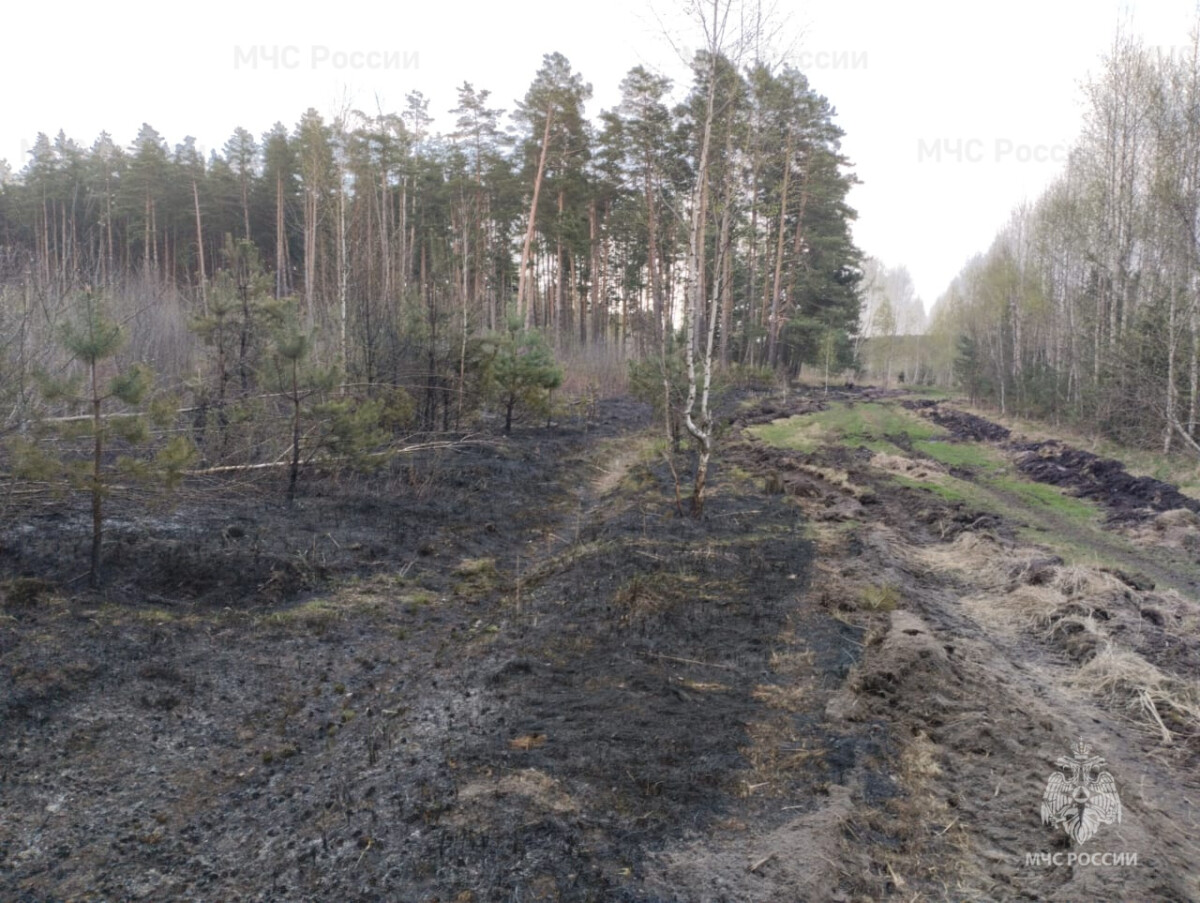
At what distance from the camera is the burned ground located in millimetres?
2848

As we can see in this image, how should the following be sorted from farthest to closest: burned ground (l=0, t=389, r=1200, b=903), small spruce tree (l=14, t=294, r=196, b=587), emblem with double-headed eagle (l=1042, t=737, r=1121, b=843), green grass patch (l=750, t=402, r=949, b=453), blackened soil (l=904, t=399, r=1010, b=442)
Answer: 1. blackened soil (l=904, t=399, r=1010, b=442)
2. green grass patch (l=750, t=402, r=949, b=453)
3. small spruce tree (l=14, t=294, r=196, b=587)
4. emblem with double-headed eagle (l=1042, t=737, r=1121, b=843)
5. burned ground (l=0, t=389, r=1200, b=903)

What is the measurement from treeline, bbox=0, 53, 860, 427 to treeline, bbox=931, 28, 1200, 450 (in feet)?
26.8

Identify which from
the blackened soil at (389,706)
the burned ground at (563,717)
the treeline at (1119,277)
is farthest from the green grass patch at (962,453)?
the blackened soil at (389,706)

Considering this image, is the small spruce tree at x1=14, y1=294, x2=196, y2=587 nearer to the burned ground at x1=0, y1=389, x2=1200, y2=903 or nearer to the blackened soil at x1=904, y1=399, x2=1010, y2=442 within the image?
the burned ground at x1=0, y1=389, x2=1200, y2=903

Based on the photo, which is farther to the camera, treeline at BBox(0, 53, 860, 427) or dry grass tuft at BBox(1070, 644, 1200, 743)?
treeline at BBox(0, 53, 860, 427)

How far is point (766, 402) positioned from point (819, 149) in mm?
12178

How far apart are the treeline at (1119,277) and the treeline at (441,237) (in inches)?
322

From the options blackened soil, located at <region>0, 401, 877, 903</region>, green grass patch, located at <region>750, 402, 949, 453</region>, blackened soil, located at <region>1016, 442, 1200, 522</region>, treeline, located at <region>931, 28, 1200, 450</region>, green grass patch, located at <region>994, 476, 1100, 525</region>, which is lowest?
blackened soil, located at <region>0, 401, 877, 903</region>

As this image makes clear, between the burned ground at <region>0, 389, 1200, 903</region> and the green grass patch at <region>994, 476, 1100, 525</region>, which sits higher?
the green grass patch at <region>994, 476, 1100, 525</region>

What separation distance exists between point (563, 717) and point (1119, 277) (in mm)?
23725

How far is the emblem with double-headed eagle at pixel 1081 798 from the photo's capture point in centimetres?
303

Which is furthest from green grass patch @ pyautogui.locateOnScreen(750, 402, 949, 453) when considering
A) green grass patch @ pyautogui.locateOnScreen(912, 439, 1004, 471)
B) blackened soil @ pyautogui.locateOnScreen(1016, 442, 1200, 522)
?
blackened soil @ pyautogui.locateOnScreen(1016, 442, 1200, 522)

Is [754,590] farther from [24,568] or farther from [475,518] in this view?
[24,568]

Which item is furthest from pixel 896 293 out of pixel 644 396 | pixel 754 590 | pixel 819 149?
pixel 754 590
